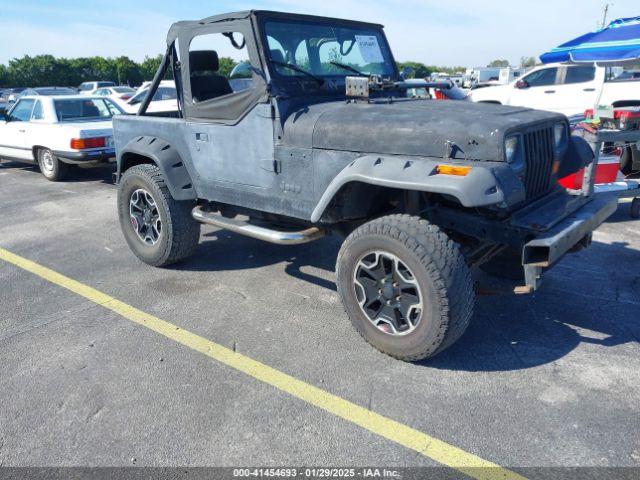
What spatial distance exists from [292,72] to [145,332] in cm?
228

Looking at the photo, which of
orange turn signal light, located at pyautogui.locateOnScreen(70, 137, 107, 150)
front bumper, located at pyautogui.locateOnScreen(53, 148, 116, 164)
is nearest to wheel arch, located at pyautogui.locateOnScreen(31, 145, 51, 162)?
front bumper, located at pyautogui.locateOnScreen(53, 148, 116, 164)

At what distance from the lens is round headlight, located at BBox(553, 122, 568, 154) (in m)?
3.81

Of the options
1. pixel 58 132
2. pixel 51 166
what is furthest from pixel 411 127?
pixel 51 166

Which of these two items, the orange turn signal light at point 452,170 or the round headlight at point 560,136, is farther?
the round headlight at point 560,136

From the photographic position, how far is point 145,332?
3.88 meters

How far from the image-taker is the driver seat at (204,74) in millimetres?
4496

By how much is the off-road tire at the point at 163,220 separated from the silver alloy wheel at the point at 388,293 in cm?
209

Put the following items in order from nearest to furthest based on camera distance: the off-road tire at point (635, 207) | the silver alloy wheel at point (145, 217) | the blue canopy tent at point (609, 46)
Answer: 1. the silver alloy wheel at point (145, 217)
2. the off-road tire at point (635, 207)
3. the blue canopy tent at point (609, 46)

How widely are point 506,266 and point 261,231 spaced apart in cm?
218

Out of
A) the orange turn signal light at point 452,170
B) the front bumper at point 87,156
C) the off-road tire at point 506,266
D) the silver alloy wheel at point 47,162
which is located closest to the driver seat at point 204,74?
the orange turn signal light at point 452,170

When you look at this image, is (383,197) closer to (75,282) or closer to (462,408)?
(462,408)

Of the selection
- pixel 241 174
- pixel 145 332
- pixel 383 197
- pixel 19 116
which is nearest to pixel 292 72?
pixel 241 174

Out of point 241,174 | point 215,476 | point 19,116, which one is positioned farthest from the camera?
point 19,116

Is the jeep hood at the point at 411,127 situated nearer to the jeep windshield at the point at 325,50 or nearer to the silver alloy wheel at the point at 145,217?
the jeep windshield at the point at 325,50
